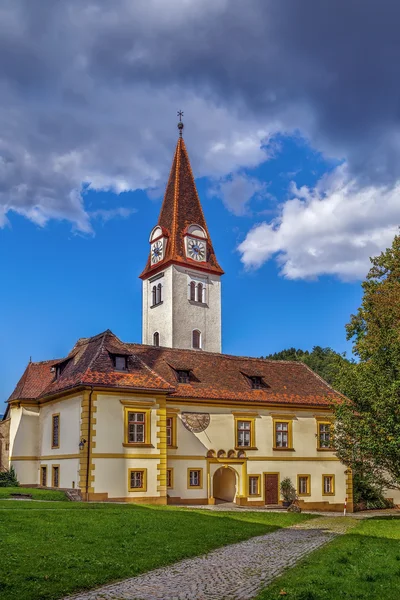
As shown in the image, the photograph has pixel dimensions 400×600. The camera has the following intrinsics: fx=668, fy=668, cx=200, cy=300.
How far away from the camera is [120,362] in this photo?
108 feet

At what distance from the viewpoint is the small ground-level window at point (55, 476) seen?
33125 millimetres

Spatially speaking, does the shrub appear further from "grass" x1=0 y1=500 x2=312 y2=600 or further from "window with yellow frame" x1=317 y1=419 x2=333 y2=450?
"window with yellow frame" x1=317 y1=419 x2=333 y2=450

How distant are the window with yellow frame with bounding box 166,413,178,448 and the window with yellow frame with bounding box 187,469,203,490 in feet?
5.73

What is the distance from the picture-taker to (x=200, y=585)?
11219 mm

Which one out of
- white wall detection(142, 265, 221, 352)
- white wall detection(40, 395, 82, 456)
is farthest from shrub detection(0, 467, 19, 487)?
white wall detection(142, 265, 221, 352)

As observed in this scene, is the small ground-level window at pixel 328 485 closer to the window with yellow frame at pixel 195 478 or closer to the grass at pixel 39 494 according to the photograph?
the window with yellow frame at pixel 195 478

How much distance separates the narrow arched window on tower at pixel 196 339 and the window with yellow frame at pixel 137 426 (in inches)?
1246

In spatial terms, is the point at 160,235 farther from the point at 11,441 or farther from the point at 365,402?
the point at 365,402

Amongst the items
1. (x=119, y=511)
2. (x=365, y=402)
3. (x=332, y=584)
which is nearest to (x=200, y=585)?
(x=332, y=584)

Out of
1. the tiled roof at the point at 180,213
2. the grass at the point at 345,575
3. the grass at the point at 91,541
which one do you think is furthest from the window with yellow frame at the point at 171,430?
the tiled roof at the point at 180,213

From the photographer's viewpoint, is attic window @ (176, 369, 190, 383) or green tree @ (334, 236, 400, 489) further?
attic window @ (176, 369, 190, 383)

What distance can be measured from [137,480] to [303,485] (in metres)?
11.8

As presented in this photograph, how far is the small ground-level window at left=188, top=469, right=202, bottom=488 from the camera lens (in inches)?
1379

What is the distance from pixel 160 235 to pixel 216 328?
1072 centimetres
